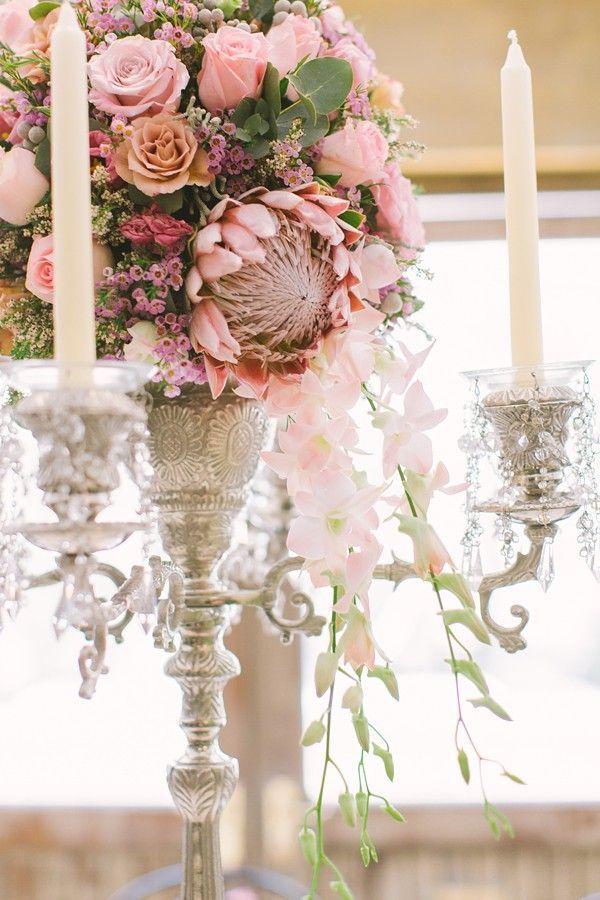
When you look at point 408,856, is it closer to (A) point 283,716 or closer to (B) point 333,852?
(B) point 333,852

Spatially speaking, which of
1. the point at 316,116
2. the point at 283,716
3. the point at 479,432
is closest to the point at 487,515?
the point at 479,432

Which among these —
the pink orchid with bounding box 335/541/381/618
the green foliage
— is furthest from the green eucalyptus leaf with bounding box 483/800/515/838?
the green foliage

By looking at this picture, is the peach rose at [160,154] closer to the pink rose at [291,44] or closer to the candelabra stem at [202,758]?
the pink rose at [291,44]

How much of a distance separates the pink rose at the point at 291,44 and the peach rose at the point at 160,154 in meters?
0.08

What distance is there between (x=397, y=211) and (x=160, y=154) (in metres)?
0.21

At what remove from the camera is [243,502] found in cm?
81

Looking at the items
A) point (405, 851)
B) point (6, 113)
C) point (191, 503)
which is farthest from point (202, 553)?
point (405, 851)

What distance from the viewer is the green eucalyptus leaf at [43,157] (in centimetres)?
65

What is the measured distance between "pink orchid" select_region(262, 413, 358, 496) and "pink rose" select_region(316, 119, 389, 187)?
187mm

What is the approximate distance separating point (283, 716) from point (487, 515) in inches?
49.7

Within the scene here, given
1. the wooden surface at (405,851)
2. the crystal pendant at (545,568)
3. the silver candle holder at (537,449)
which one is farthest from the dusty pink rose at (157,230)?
the wooden surface at (405,851)

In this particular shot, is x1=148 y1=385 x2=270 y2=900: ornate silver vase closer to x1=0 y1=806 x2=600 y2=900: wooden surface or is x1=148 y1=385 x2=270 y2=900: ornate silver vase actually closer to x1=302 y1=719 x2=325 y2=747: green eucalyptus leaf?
x1=302 y1=719 x2=325 y2=747: green eucalyptus leaf

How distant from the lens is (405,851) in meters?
1.89

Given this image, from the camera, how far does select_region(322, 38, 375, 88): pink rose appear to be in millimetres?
733
